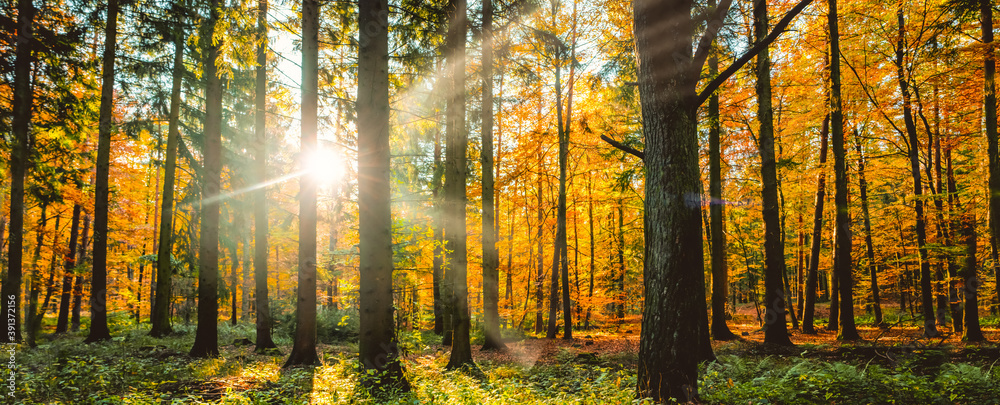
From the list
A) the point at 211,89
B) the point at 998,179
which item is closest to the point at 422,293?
the point at 211,89

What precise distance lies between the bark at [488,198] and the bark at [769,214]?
644 centimetres

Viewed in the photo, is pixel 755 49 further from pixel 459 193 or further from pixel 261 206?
pixel 261 206

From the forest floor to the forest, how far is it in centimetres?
7

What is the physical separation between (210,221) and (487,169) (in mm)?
6702

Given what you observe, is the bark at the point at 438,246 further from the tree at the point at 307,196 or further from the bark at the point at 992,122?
the bark at the point at 992,122

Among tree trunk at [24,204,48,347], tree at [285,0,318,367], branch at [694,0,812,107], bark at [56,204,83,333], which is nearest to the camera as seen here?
branch at [694,0,812,107]

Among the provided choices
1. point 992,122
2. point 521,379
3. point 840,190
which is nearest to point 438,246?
point 521,379

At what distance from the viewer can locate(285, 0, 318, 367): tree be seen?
7977 mm

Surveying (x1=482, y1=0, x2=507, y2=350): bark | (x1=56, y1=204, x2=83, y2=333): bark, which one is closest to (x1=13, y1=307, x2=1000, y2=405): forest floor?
(x1=482, y1=0, x2=507, y2=350): bark

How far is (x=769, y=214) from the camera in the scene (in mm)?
9867

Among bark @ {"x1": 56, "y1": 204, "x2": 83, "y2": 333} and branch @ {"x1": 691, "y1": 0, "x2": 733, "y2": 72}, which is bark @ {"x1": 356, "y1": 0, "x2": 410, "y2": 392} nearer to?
branch @ {"x1": 691, "y1": 0, "x2": 733, "y2": 72}

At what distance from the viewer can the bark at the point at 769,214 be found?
9539 mm

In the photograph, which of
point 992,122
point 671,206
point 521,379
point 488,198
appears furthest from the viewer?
point 488,198

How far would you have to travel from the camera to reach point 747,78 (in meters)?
12.0
